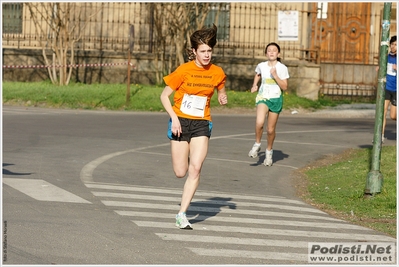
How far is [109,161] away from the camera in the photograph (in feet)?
47.6

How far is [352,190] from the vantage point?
1277 cm

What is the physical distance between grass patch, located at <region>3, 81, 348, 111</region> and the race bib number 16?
15.9 m

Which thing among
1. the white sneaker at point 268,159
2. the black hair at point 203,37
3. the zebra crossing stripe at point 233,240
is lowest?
the white sneaker at point 268,159

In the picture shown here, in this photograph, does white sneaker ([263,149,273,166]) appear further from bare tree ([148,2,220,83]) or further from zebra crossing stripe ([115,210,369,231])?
bare tree ([148,2,220,83])

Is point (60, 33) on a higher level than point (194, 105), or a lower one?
higher

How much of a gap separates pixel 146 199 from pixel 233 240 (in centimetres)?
262

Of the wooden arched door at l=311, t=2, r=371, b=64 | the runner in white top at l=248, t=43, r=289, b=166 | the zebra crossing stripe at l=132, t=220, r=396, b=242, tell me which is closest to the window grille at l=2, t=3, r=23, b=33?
the wooden arched door at l=311, t=2, r=371, b=64

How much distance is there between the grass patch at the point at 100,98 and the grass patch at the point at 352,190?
9912 mm

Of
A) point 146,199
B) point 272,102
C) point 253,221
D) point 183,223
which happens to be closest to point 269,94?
point 272,102

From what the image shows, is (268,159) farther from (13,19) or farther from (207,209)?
(13,19)

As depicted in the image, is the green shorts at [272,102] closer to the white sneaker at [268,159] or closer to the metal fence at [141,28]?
the white sneaker at [268,159]

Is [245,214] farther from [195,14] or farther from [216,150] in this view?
[195,14]

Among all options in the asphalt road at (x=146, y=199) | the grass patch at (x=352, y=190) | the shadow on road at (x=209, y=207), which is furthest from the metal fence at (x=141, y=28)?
the shadow on road at (x=209, y=207)

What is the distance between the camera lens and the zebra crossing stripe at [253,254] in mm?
7871
